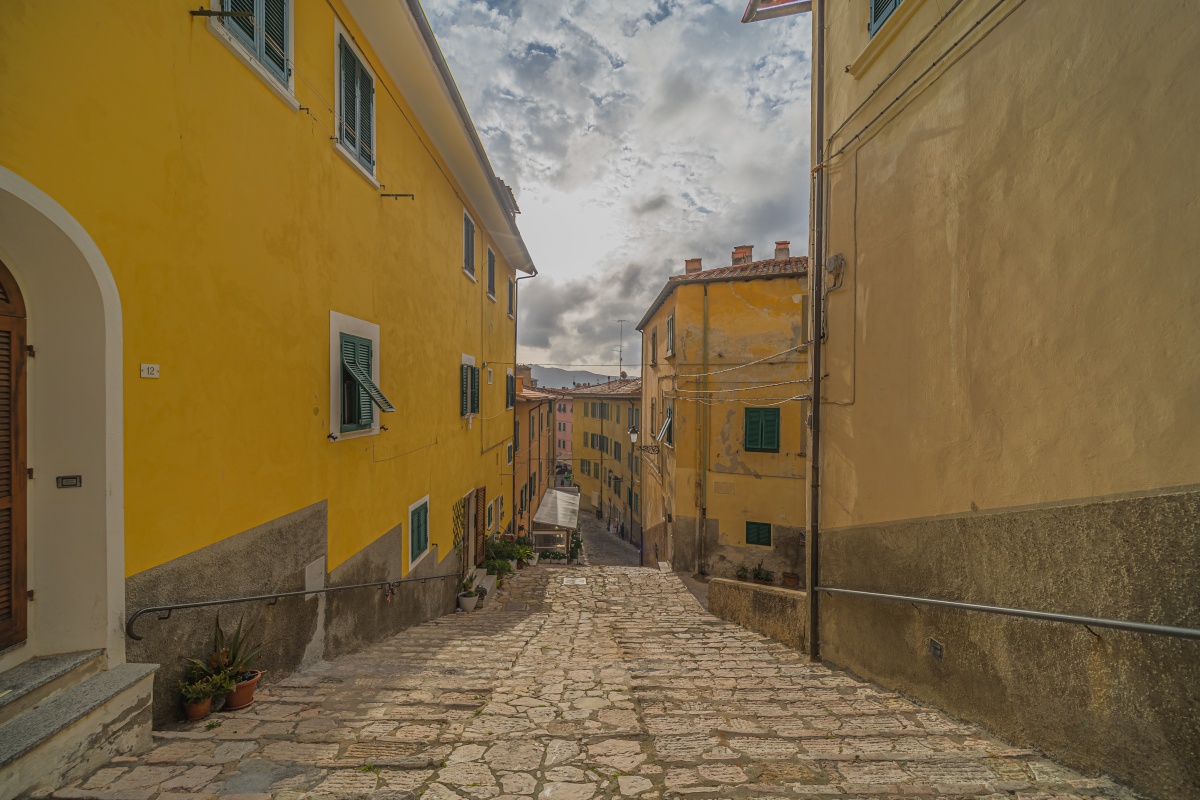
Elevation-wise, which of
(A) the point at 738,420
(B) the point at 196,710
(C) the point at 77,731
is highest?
(A) the point at 738,420

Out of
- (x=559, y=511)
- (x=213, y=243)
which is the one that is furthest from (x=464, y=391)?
(x=559, y=511)

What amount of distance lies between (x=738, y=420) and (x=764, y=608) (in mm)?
8418

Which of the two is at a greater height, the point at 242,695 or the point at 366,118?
the point at 366,118

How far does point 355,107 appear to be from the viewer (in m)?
6.33

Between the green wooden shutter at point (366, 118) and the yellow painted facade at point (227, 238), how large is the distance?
0.54 ft

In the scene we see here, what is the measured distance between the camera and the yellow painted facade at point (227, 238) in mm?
3104

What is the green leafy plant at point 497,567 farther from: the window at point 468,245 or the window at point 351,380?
the window at point 351,380

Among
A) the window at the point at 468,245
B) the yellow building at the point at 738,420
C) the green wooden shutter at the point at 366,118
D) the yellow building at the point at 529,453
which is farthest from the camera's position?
the yellow building at the point at 529,453

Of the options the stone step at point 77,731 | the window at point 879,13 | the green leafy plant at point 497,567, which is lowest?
the green leafy plant at point 497,567

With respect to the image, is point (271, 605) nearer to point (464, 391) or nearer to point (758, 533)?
point (464, 391)

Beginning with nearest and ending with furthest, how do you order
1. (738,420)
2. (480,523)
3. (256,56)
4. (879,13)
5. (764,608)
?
(256,56), (879,13), (764,608), (480,523), (738,420)

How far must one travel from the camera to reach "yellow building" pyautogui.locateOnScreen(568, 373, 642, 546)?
29328 millimetres

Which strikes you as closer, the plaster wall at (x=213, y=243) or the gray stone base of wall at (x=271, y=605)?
the plaster wall at (x=213, y=243)

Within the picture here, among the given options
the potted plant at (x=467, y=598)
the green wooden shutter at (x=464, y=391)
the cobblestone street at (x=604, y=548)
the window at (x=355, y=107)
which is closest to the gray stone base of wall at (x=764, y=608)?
the potted plant at (x=467, y=598)
